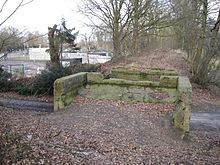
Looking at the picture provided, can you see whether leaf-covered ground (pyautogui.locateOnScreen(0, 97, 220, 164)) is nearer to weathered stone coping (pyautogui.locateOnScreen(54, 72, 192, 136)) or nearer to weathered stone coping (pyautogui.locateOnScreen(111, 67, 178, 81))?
weathered stone coping (pyautogui.locateOnScreen(54, 72, 192, 136))

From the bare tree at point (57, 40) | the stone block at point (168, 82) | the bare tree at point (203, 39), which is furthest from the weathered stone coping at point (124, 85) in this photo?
the bare tree at point (203, 39)

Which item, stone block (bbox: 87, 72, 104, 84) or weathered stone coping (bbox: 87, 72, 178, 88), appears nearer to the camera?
weathered stone coping (bbox: 87, 72, 178, 88)

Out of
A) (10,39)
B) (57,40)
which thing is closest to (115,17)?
(57,40)

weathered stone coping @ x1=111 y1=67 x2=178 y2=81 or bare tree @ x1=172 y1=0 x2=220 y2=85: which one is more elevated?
bare tree @ x1=172 y1=0 x2=220 y2=85

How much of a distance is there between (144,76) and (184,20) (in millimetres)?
10092

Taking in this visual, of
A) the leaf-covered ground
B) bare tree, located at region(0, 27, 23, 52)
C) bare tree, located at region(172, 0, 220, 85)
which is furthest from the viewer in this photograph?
bare tree, located at region(172, 0, 220, 85)

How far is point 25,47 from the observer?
15.1 ft

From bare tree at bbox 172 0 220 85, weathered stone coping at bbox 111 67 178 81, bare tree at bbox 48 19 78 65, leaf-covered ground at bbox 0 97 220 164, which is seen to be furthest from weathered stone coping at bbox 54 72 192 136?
bare tree at bbox 172 0 220 85

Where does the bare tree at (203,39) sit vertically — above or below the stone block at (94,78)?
above

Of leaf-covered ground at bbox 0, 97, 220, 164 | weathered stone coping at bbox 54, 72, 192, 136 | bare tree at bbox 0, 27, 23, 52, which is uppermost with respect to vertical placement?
bare tree at bbox 0, 27, 23, 52

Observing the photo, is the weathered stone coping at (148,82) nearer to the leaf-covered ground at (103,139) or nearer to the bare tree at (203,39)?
the leaf-covered ground at (103,139)

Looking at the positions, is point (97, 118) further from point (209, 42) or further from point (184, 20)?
point (184, 20)

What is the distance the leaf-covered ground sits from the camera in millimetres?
5551

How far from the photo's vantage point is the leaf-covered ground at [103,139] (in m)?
5.55
